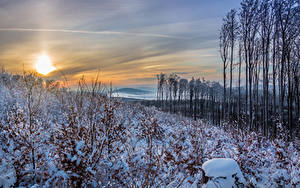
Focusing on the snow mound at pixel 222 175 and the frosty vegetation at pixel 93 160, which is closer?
the frosty vegetation at pixel 93 160

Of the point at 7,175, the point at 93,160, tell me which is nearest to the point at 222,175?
the point at 93,160

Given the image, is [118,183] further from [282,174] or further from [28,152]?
[282,174]

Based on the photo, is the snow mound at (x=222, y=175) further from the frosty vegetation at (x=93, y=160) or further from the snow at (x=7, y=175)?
the snow at (x=7, y=175)

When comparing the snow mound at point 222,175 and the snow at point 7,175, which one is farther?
the snow mound at point 222,175

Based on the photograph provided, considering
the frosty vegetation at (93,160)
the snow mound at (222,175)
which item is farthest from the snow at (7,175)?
the snow mound at (222,175)

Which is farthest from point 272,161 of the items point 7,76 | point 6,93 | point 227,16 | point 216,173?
point 7,76

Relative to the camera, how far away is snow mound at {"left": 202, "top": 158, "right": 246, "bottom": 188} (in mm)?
3979

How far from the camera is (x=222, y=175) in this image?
13.3ft

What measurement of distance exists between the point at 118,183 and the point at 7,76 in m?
20.4

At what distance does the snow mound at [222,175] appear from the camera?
3.98m

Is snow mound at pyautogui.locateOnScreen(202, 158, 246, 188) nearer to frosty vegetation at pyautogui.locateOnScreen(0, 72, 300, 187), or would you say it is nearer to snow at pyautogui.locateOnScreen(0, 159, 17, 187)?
frosty vegetation at pyautogui.locateOnScreen(0, 72, 300, 187)

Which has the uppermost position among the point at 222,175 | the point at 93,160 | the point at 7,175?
the point at 93,160

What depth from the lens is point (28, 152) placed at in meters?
4.45

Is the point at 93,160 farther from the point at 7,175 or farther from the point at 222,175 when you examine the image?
the point at 222,175
